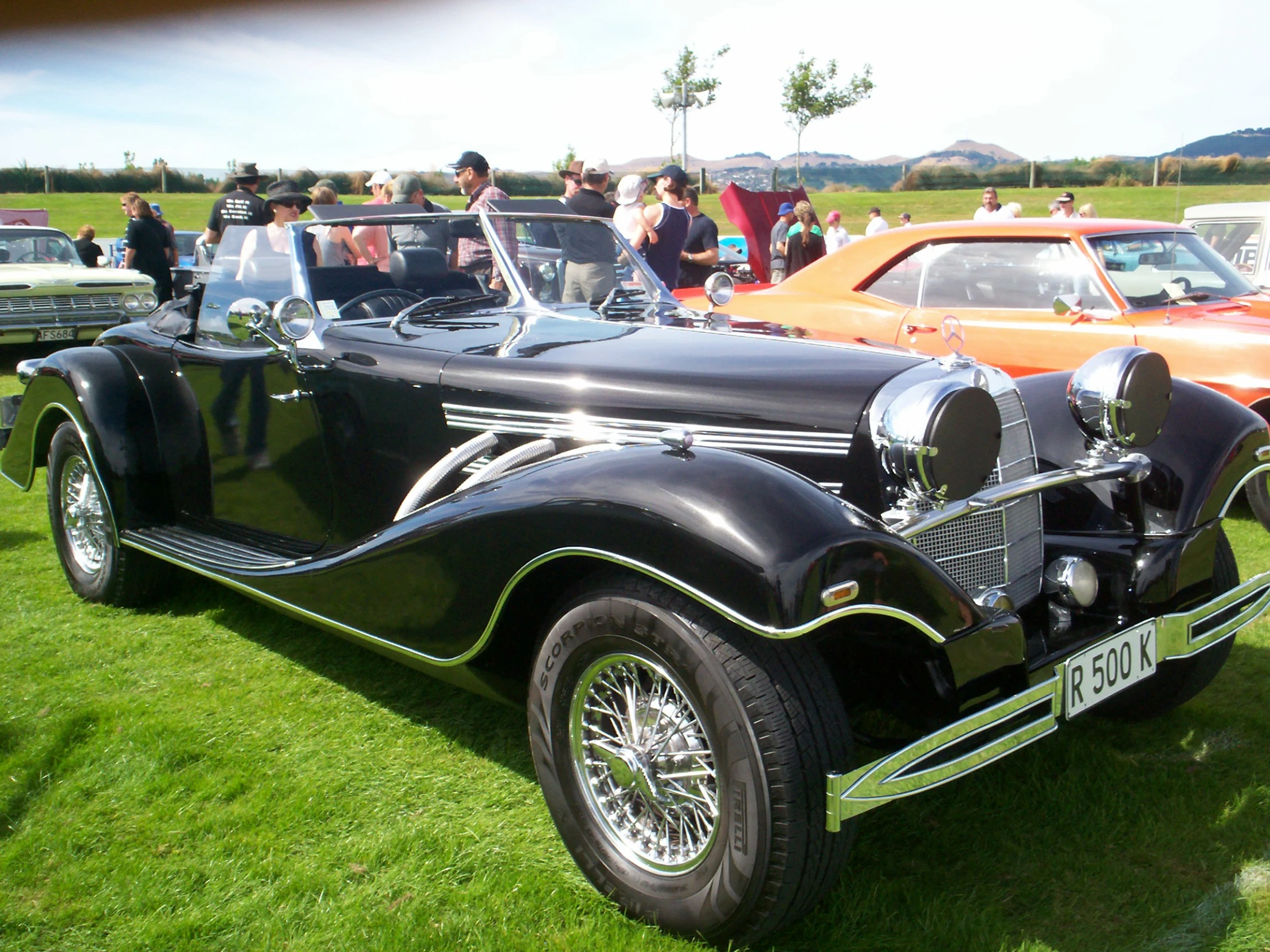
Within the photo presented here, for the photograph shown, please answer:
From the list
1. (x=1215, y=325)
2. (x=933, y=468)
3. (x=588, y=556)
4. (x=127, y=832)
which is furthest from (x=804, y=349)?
(x=1215, y=325)

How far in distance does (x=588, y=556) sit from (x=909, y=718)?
85 cm

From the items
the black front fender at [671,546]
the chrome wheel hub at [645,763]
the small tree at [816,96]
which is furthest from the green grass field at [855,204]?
the chrome wheel hub at [645,763]

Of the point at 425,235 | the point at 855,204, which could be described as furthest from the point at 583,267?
the point at 855,204

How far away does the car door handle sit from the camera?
356 cm

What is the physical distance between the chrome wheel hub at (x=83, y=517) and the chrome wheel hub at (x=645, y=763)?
2941 mm

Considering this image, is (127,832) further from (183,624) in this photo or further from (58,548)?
(58,548)

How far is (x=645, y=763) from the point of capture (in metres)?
2.25

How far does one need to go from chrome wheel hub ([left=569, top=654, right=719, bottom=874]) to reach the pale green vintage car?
9482mm

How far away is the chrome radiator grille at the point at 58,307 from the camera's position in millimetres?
11008

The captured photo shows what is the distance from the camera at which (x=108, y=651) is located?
3.94 meters

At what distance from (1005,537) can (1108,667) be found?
45 centimetres

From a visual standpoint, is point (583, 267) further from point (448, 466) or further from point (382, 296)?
point (448, 466)

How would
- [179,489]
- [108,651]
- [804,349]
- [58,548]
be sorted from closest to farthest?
[804,349] → [108,651] → [179,489] → [58,548]

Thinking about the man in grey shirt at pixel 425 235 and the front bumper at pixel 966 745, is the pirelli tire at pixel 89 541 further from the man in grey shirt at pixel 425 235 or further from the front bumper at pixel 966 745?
the front bumper at pixel 966 745
